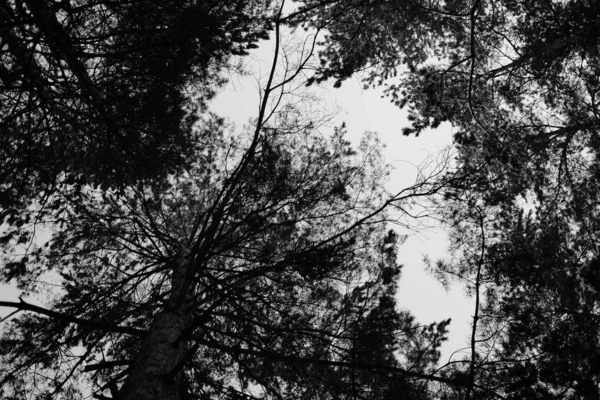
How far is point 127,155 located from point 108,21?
127 centimetres

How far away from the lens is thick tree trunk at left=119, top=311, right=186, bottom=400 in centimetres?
213

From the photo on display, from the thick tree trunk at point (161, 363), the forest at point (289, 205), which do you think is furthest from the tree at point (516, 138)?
the thick tree trunk at point (161, 363)

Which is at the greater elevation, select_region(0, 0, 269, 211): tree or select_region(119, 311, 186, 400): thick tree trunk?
select_region(0, 0, 269, 211): tree

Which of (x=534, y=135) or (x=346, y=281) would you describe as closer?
(x=346, y=281)

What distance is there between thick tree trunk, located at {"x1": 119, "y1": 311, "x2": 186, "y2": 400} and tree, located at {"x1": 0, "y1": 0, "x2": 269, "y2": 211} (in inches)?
66.1

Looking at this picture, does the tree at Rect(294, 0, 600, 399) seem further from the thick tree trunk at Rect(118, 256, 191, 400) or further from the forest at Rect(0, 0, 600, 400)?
the thick tree trunk at Rect(118, 256, 191, 400)

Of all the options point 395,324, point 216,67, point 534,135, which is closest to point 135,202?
point 216,67

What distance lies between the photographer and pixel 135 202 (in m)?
5.00

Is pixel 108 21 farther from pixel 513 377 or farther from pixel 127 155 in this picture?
pixel 513 377

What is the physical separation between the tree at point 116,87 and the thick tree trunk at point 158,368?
168 cm

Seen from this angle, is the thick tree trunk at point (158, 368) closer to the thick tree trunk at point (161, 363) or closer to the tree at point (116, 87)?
the thick tree trunk at point (161, 363)

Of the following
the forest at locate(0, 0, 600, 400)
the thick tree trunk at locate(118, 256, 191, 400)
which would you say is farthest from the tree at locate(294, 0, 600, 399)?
the thick tree trunk at locate(118, 256, 191, 400)

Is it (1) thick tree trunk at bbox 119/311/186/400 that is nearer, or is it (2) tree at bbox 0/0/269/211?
(1) thick tree trunk at bbox 119/311/186/400

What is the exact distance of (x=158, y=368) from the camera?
2350 mm
